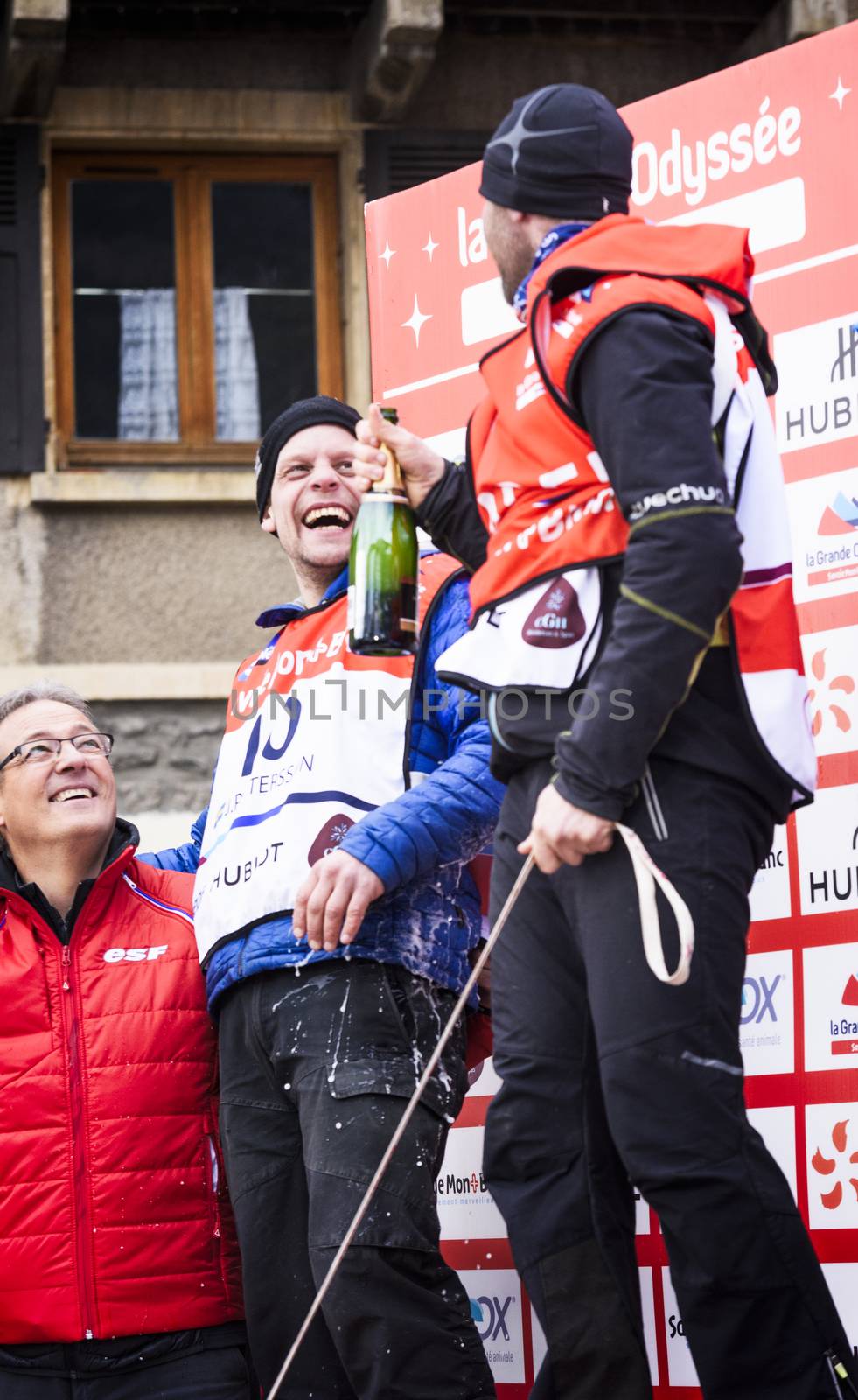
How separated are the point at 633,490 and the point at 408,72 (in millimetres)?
6019

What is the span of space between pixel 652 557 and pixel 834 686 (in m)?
1.41

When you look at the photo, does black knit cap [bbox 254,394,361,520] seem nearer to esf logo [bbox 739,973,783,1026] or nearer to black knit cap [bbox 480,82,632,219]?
black knit cap [bbox 480,82,632,219]

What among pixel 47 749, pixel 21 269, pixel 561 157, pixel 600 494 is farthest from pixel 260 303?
pixel 600 494

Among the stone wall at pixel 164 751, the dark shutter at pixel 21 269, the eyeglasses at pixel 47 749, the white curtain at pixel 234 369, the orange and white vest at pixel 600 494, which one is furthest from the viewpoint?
the white curtain at pixel 234 369

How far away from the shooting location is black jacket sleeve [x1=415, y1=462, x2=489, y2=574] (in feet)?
9.30

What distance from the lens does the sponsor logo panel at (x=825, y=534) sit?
3.60 m

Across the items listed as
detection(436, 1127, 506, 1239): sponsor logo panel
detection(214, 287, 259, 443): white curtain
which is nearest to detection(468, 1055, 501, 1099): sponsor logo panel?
detection(436, 1127, 506, 1239): sponsor logo panel

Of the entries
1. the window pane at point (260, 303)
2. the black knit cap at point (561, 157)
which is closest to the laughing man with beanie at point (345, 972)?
the black knit cap at point (561, 157)

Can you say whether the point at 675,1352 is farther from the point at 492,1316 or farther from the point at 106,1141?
the point at 106,1141

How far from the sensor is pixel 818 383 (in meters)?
3.66

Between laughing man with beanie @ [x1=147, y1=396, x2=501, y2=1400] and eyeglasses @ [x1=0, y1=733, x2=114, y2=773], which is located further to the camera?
eyeglasses @ [x1=0, y1=733, x2=114, y2=773]

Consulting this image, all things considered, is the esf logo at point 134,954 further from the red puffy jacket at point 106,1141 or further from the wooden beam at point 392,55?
the wooden beam at point 392,55

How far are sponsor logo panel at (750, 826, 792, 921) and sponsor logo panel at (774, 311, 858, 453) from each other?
0.59 meters

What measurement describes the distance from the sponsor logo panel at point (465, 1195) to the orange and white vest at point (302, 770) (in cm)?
97
